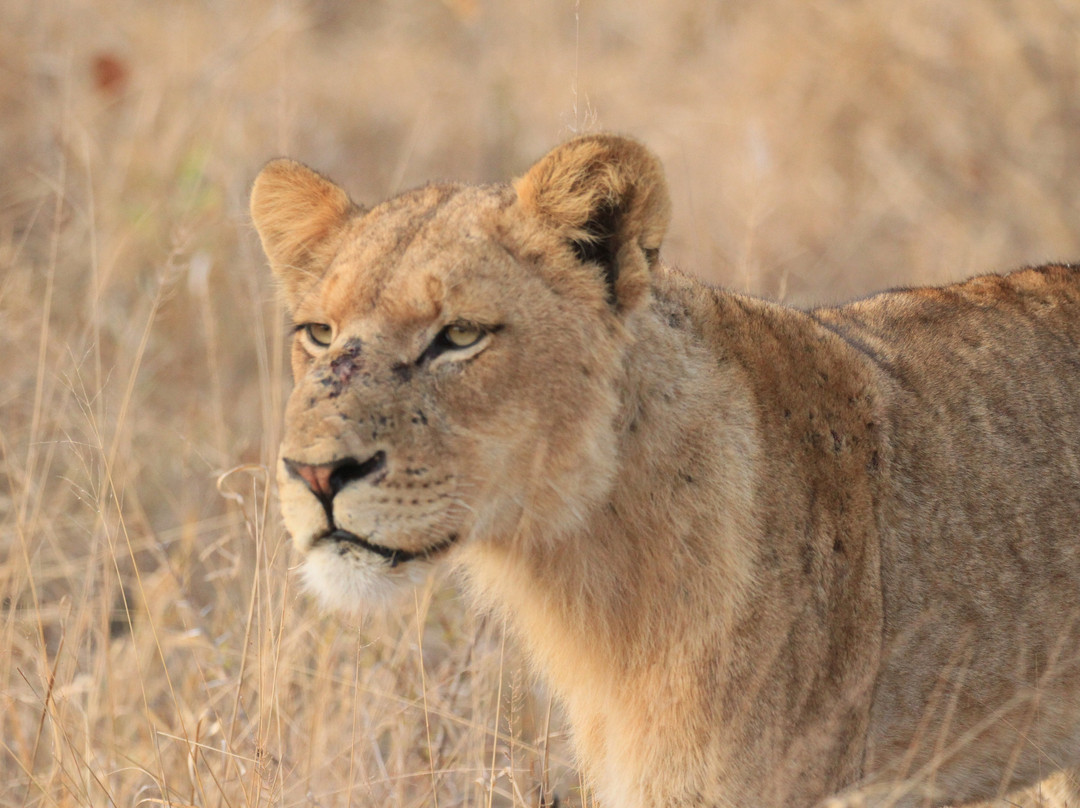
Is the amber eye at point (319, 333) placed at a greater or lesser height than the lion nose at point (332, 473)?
greater

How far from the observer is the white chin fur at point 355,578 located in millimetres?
2520

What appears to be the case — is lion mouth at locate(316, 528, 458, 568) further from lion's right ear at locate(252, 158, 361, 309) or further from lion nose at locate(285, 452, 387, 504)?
lion's right ear at locate(252, 158, 361, 309)

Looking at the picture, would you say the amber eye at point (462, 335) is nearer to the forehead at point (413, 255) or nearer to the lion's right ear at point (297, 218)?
the forehead at point (413, 255)

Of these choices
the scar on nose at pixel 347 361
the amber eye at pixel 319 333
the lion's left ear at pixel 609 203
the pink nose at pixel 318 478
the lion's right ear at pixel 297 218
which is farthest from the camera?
the lion's right ear at pixel 297 218

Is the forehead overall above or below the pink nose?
above

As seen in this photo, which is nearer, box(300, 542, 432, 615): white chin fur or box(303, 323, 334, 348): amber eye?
box(300, 542, 432, 615): white chin fur

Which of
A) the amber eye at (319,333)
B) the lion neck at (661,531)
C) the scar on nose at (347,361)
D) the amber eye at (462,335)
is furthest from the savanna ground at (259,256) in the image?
the amber eye at (462,335)

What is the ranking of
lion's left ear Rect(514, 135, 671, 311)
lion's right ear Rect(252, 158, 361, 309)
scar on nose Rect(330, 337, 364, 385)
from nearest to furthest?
scar on nose Rect(330, 337, 364, 385)
lion's left ear Rect(514, 135, 671, 311)
lion's right ear Rect(252, 158, 361, 309)

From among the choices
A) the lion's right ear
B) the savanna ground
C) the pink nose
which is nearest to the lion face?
the pink nose

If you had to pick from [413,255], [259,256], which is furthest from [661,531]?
[259,256]

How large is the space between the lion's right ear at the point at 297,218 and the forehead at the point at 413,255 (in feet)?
0.71

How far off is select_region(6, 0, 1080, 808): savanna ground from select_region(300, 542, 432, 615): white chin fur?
0.63 m

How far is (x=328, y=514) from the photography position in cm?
249

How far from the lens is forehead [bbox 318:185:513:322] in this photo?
271 cm
